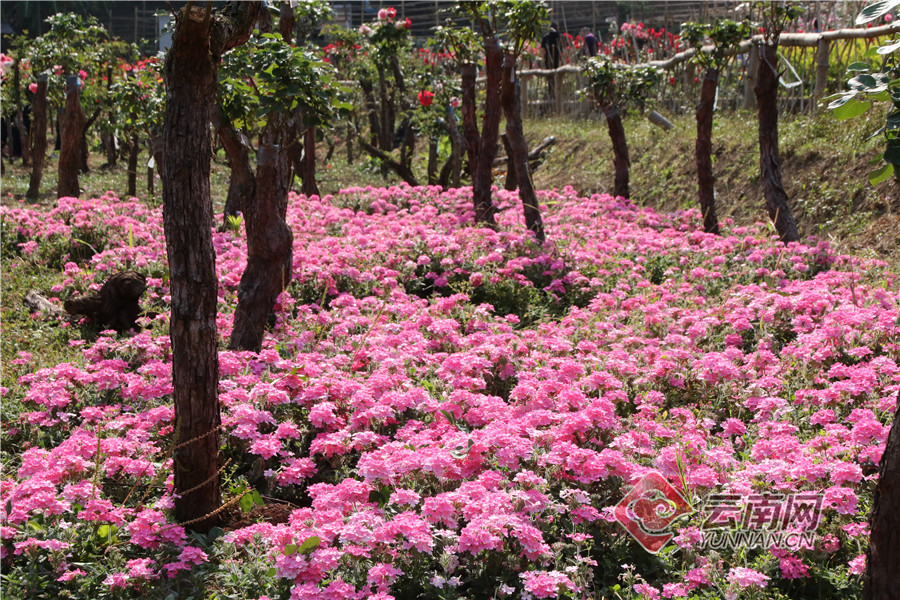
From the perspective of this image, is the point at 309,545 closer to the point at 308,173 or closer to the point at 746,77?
the point at 308,173

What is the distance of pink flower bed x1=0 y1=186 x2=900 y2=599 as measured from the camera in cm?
326

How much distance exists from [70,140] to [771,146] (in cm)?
953

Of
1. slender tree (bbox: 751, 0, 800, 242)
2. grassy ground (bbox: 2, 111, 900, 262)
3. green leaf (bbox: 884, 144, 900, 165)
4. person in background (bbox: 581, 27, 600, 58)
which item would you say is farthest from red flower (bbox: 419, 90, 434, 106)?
green leaf (bbox: 884, 144, 900, 165)

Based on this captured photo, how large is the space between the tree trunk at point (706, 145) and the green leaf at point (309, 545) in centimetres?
791

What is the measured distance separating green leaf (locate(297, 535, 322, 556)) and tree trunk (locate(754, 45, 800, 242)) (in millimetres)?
7269

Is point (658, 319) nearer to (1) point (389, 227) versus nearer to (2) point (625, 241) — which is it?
(2) point (625, 241)

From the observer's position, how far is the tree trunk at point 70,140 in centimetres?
1128

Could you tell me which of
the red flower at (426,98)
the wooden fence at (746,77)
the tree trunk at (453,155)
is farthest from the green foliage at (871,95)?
the red flower at (426,98)

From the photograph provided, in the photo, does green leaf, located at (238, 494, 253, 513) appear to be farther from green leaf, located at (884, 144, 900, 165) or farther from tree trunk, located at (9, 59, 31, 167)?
tree trunk, located at (9, 59, 31, 167)

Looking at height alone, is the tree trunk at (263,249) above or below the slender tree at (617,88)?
below

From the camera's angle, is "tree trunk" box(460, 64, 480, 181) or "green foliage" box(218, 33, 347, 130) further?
"tree trunk" box(460, 64, 480, 181)

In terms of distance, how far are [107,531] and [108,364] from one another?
1.92m

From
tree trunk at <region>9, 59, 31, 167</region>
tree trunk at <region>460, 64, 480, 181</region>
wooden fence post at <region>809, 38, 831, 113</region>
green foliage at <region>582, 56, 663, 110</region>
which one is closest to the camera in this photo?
tree trunk at <region>460, 64, 480, 181</region>

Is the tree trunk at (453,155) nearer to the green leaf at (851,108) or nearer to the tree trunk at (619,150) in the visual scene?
the tree trunk at (619,150)
